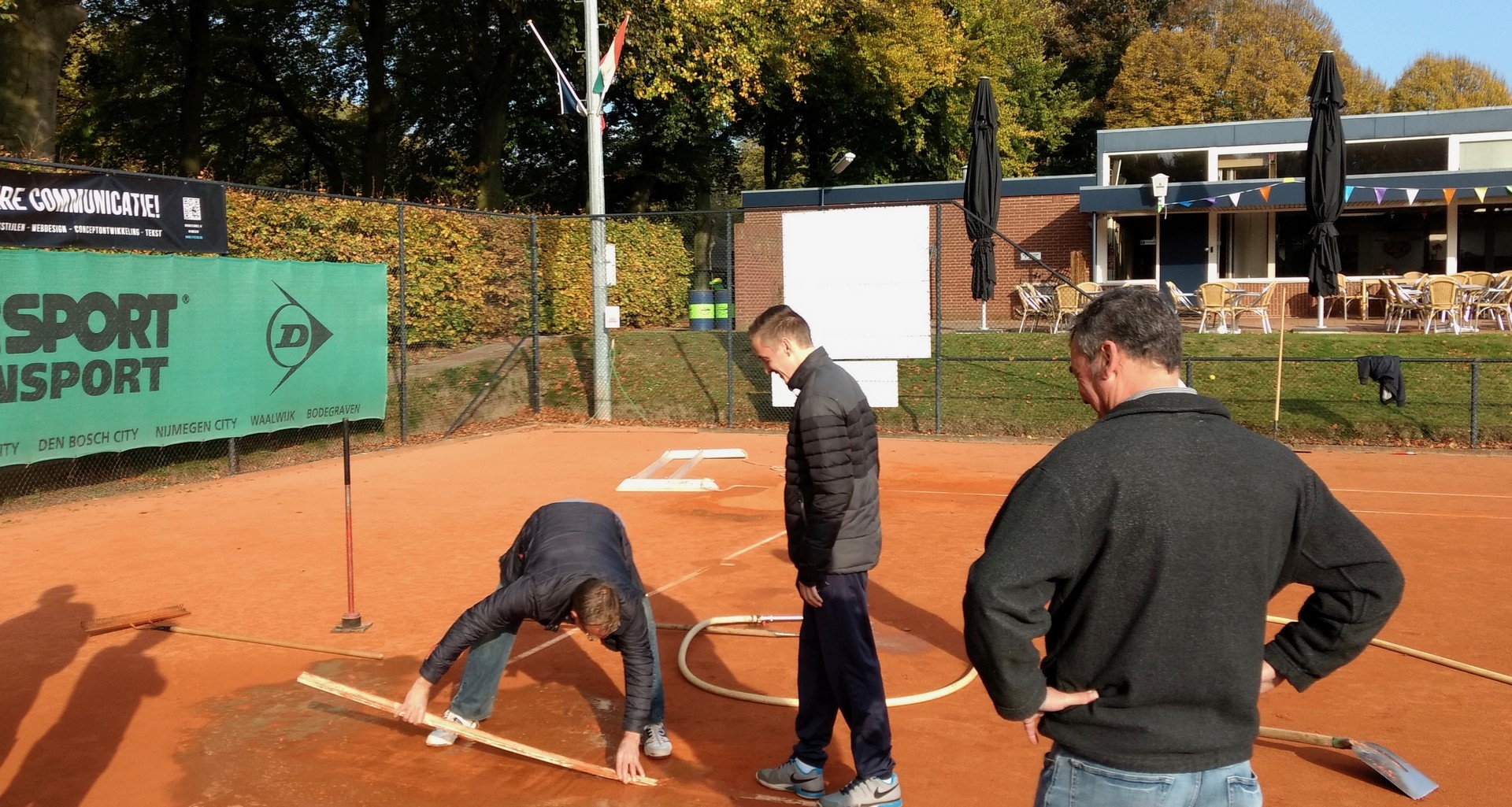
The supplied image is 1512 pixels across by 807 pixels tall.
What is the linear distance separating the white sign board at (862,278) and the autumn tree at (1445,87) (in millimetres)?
47577

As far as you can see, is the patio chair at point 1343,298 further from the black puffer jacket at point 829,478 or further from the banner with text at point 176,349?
the black puffer jacket at point 829,478

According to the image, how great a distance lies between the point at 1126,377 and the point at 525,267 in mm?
16901

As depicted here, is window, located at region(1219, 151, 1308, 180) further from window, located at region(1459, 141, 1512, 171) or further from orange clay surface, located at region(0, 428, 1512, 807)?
orange clay surface, located at region(0, 428, 1512, 807)

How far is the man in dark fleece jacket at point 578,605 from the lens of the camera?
4.38m

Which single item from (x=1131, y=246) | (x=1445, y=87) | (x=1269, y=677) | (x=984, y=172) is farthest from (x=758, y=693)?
(x=1445, y=87)

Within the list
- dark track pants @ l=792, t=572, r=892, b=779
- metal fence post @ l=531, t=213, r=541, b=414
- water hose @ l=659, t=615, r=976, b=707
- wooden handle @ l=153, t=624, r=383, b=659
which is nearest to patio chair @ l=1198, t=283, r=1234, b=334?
metal fence post @ l=531, t=213, r=541, b=414

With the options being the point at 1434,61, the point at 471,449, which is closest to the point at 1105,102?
the point at 1434,61

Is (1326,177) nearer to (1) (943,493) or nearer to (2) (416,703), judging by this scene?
(1) (943,493)

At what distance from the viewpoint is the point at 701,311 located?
23.6 metres

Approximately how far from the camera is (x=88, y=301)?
11.0 metres

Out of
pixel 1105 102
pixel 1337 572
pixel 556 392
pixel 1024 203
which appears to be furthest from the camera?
pixel 1105 102

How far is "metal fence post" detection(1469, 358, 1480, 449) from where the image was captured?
14312mm

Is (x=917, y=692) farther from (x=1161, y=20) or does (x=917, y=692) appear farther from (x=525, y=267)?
(x=1161, y=20)

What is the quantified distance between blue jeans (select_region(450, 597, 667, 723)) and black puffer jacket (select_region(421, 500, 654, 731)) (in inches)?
13.2
